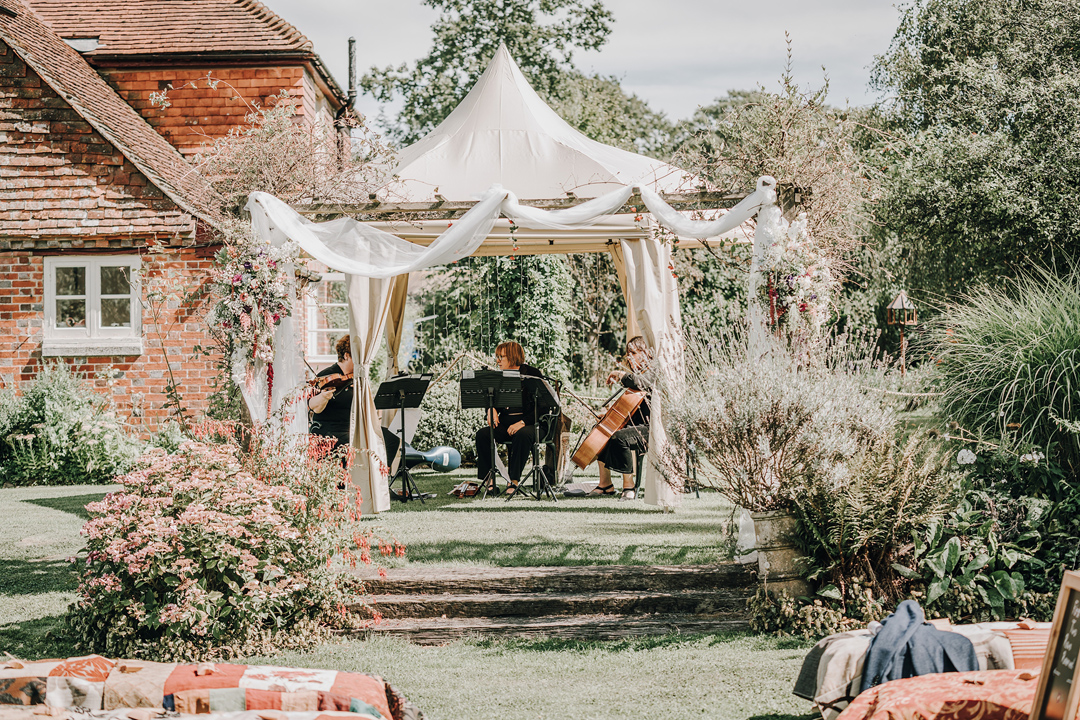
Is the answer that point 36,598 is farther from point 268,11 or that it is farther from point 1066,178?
point 1066,178

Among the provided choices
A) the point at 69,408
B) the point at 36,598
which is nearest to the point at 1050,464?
the point at 36,598

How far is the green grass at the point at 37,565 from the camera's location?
548cm

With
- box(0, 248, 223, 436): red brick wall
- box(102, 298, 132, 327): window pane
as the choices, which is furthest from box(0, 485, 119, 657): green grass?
box(102, 298, 132, 327): window pane

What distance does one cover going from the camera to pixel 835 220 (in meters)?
7.38

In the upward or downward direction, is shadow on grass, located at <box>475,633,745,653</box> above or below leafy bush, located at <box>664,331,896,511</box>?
below

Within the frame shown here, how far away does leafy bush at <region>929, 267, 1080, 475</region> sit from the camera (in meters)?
5.69

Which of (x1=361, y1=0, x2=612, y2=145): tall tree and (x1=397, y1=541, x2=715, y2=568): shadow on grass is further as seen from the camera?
(x1=361, y1=0, x2=612, y2=145): tall tree

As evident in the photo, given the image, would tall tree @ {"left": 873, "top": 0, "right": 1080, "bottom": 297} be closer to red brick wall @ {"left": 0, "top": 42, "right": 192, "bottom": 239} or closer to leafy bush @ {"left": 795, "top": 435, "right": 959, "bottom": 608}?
leafy bush @ {"left": 795, "top": 435, "right": 959, "bottom": 608}

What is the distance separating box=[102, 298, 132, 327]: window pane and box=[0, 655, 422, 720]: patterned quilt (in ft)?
32.0

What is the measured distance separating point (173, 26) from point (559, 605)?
13206mm

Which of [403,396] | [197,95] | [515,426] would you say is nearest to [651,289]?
[515,426]

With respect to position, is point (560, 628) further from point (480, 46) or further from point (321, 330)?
point (480, 46)

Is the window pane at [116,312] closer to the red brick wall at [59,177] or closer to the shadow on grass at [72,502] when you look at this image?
the red brick wall at [59,177]

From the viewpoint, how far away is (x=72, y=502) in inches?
370
